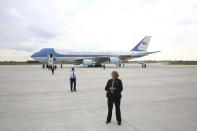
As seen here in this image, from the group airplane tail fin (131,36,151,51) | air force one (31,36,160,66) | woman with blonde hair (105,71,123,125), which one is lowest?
woman with blonde hair (105,71,123,125)

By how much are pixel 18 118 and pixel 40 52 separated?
134 feet

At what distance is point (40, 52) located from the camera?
46938 millimetres

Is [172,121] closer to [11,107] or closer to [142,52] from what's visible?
[11,107]

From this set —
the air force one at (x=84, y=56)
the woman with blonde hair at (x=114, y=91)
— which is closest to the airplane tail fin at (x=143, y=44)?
the air force one at (x=84, y=56)

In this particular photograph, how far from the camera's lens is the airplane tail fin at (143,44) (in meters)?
57.6

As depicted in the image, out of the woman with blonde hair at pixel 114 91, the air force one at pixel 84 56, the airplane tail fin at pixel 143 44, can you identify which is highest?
the airplane tail fin at pixel 143 44

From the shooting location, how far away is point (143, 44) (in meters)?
57.9

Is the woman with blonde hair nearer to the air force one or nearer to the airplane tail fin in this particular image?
the air force one

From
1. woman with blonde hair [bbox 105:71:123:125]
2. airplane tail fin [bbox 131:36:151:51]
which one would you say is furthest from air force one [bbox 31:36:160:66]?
woman with blonde hair [bbox 105:71:123:125]

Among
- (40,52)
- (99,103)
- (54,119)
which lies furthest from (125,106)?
(40,52)

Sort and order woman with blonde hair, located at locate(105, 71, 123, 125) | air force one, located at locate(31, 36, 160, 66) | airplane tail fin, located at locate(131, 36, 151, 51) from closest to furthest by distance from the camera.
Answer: woman with blonde hair, located at locate(105, 71, 123, 125) < air force one, located at locate(31, 36, 160, 66) < airplane tail fin, located at locate(131, 36, 151, 51)

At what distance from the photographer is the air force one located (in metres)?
46.8

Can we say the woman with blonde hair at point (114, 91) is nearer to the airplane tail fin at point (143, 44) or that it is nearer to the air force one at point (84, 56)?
the air force one at point (84, 56)

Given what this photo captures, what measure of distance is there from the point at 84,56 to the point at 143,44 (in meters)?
15.9
